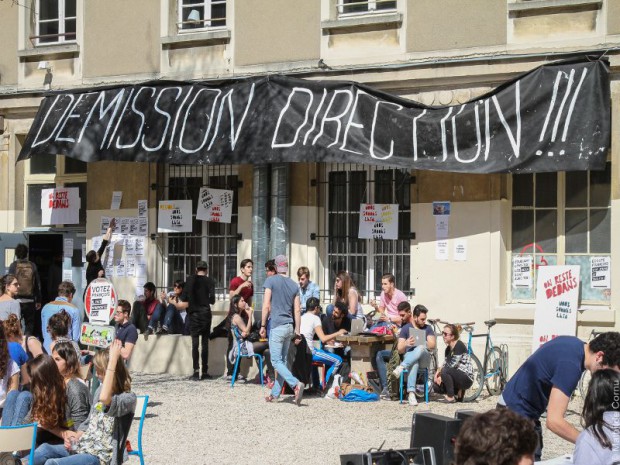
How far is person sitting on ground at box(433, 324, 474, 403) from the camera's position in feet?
47.1

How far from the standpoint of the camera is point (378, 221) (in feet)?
54.7

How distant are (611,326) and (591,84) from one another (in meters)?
3.16

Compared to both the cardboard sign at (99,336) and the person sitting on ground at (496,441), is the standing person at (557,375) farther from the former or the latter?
the cardboard sign at (99,336)

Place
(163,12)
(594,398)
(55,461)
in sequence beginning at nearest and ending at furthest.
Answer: (594,398), (55,461), (163,12)

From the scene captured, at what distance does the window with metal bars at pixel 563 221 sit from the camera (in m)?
15.2

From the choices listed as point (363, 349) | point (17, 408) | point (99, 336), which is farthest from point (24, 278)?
point (17, 408)

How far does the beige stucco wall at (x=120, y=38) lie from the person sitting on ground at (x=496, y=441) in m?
14.4

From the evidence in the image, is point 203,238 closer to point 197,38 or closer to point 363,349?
point 197,38

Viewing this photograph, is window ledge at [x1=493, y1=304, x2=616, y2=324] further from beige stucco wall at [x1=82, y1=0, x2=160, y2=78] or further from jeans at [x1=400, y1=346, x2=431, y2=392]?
beige stucco wall at [x1=82, y1=0, x2=160, y2=78]

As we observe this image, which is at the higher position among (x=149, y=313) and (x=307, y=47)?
A: (x=307, y=47)

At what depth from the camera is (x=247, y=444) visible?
38.0ft

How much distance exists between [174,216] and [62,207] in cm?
252

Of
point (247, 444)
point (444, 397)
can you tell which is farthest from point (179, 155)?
point (247, 444)

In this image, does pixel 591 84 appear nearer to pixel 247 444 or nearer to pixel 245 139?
pixel 245 139
